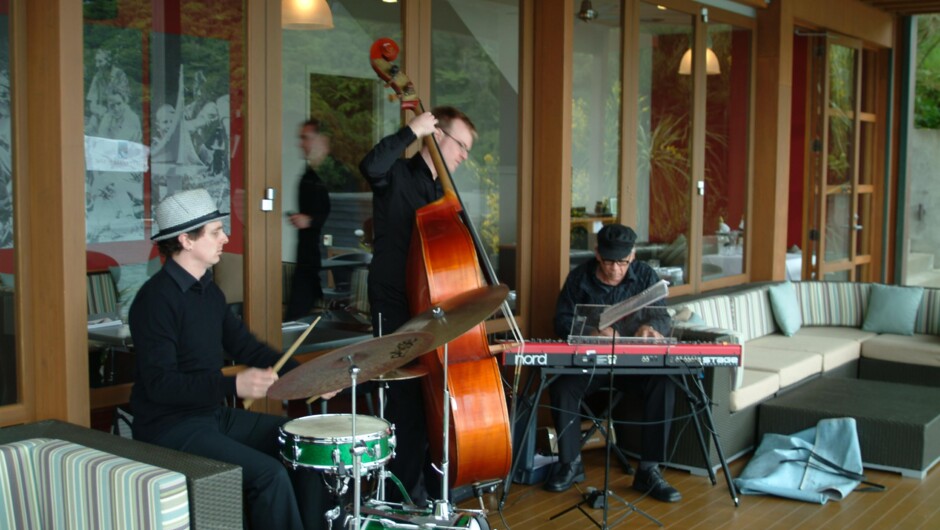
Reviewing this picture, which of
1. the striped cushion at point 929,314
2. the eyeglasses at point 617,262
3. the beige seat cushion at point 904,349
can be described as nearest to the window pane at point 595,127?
the eyeglasses at point 617,262

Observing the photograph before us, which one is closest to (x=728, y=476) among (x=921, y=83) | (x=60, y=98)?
(x=60, y=98)

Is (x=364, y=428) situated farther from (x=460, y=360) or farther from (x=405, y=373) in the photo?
(x=460, y=360)

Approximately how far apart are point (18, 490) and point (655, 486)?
2.79 meters

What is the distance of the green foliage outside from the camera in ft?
56.0

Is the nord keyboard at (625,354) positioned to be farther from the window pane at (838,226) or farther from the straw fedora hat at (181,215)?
the window pane at (838,226)

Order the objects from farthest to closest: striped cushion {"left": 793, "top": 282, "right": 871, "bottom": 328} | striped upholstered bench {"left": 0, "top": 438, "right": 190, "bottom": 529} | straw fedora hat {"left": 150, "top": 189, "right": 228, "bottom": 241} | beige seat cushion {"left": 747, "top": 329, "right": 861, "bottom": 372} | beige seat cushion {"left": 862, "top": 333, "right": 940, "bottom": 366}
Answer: striped cushion {"left": 793, "top": 282, "right": 871, "bottom": 328}, beige seat cushion {"left": 862, "top": 333, "right": 940, "bottom": 366}, beige seat cushion {"left": 747, "top": 329, "right": 861, "bottom": 372}, straw fedora hat {"left": 150, "top": 189, "right": 228, "bottom": 241}, striped upholstered bench {"left": 0, "top": 438, "right": 190, "bottom": 529}

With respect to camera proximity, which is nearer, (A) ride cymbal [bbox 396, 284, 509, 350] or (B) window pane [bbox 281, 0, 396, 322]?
(A) ride cymbal [bbox 396, 284, 509, 350]

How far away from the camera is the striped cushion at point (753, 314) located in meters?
6.65

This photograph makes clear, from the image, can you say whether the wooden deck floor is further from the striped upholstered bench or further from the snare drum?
the striped upholstered bench

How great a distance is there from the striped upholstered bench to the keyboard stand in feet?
6.05

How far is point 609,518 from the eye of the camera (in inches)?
173

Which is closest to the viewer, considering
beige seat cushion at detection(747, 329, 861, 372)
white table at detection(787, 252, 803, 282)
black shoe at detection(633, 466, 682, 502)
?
black shoe at detection(633, 466, 682, 502)

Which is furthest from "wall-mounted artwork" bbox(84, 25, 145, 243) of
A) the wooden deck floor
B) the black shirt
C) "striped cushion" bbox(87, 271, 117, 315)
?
the wooden deck floor

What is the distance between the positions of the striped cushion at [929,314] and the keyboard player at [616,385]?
10.4 ft
